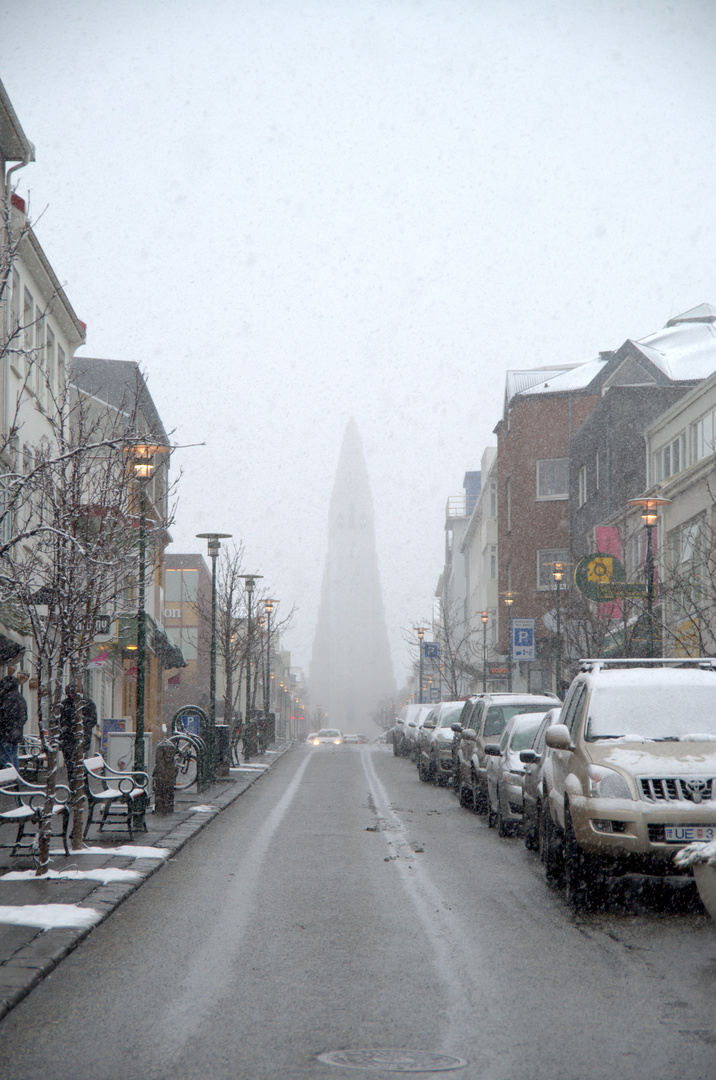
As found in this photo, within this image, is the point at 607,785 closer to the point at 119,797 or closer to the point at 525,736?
the point at 119,797

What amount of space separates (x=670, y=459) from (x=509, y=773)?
22.7 metres

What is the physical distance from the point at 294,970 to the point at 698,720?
14.3ft

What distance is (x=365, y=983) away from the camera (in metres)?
7.26

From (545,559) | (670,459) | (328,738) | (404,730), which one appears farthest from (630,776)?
(328,738)

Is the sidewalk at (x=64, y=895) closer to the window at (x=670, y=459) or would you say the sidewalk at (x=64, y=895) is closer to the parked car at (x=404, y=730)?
the window at (x=670, y=459)

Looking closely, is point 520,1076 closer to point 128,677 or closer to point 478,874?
point 478,874

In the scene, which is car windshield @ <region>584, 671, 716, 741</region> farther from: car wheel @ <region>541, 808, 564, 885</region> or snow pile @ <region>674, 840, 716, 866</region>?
snow pile @ <region>674, 840, 716, 866</region>

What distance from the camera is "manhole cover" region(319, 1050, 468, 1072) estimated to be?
218 inches

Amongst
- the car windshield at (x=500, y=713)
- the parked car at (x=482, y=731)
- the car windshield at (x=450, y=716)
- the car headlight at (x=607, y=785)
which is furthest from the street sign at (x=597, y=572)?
the car headlight at (x=607, y=785)

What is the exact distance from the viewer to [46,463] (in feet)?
30.7

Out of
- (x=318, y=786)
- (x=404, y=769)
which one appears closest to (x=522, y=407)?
(x=404, y=769)

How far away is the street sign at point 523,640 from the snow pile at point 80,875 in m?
34.6

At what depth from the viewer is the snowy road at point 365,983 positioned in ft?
18.7

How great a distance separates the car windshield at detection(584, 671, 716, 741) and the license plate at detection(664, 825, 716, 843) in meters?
0.96
